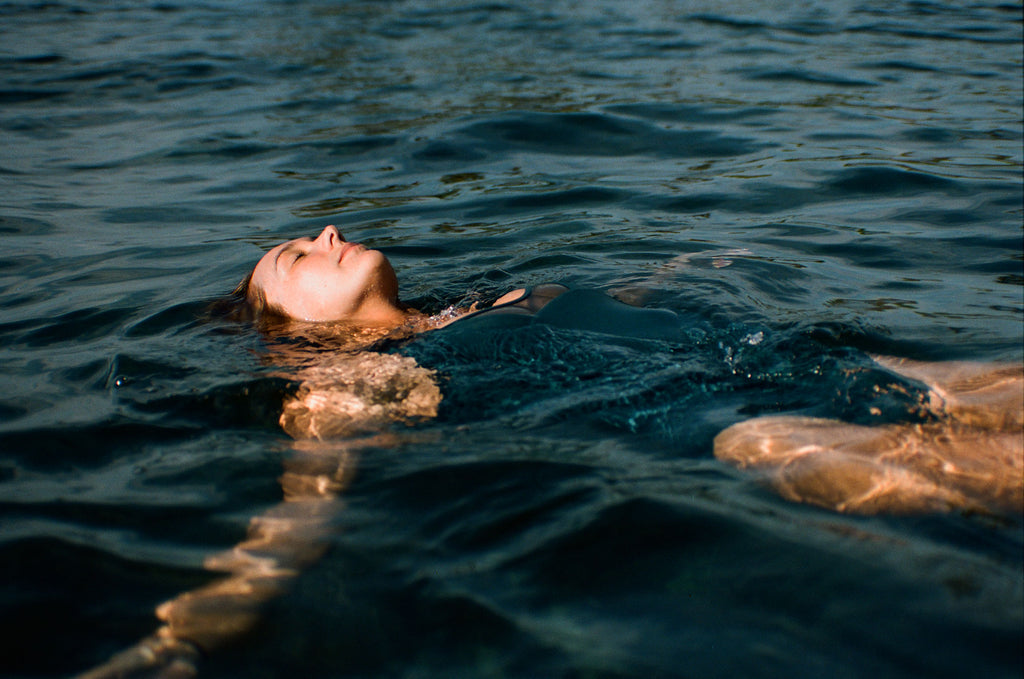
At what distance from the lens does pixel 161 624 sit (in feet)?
6.82

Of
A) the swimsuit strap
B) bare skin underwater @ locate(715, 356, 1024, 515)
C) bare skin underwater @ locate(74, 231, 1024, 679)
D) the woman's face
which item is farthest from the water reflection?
bare skin underwater @ locate(715, 356, 1024, 515)

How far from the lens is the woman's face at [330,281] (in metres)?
3.83

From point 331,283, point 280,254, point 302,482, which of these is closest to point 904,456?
point 302,482

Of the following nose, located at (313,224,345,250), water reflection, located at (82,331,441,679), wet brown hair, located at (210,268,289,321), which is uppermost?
nose, located at (313,224,345,250)

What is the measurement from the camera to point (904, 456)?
2.70 metres

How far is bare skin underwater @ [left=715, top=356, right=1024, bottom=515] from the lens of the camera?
8.19ft

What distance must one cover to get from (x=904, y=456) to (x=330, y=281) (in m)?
2.48

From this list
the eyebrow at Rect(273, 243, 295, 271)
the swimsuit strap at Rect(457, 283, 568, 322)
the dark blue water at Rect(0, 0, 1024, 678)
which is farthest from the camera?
the eyebrow at Rect(273, 243, 295, 271)

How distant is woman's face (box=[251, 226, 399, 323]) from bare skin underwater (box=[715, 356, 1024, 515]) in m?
1.77

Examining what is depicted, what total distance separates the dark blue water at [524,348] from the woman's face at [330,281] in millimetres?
333

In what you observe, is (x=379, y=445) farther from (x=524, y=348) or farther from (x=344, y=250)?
(x=344, y=250)

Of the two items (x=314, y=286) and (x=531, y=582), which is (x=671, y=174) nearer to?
(x=314, y=286)

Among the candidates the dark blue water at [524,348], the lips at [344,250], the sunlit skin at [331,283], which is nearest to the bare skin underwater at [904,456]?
the dark blue water at [524,348]

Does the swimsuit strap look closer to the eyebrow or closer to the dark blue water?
the dark blue water
